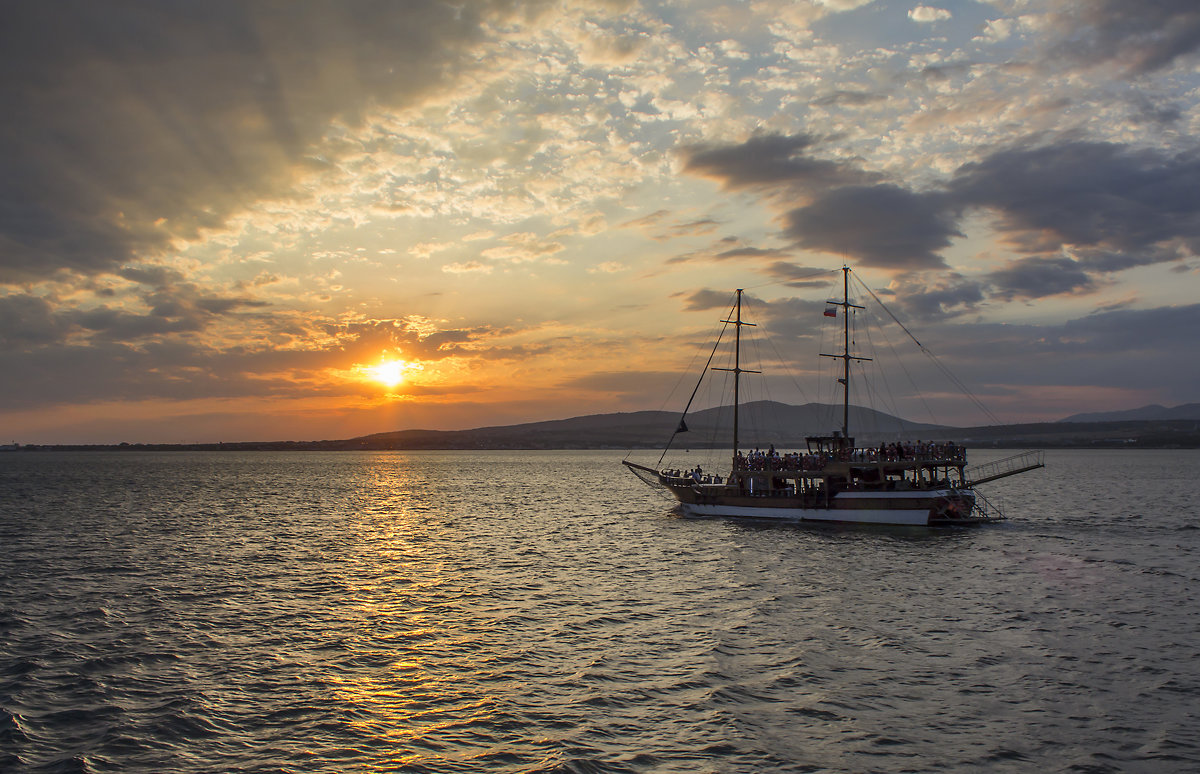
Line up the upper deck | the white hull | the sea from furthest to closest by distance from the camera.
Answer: the white hull, the upper deck, the sea

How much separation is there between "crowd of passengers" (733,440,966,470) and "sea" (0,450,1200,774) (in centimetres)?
993

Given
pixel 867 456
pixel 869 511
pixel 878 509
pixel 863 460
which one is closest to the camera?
pixel 878 509

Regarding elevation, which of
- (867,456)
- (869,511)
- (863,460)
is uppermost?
(867,456)

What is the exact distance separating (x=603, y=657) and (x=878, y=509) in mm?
44238

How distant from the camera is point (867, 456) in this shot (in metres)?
62.1

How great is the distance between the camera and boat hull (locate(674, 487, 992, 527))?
5934cm

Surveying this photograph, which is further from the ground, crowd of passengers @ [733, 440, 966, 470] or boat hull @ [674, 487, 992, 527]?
crowd of passengers @ [733, 440, 966, 470]

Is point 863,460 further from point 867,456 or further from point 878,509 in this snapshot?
point 878,509

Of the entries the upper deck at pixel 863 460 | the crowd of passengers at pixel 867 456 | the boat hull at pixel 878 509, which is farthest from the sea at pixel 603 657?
the crowd of passengers at pixel 867 456

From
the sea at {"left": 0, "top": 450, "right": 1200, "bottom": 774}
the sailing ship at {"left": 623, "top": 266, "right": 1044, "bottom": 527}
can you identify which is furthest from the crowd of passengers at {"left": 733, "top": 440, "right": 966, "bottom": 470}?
the sea at {"left": 0, "top": 450, "right": 1200, "bottom": 774}

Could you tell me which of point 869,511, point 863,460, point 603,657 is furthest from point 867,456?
point 603,657

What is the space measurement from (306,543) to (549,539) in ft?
56.7

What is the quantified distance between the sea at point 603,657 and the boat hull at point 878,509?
8434 millimetres

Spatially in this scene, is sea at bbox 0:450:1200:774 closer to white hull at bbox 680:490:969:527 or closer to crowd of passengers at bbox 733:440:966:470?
white hull at bbox 680:490:969:527
